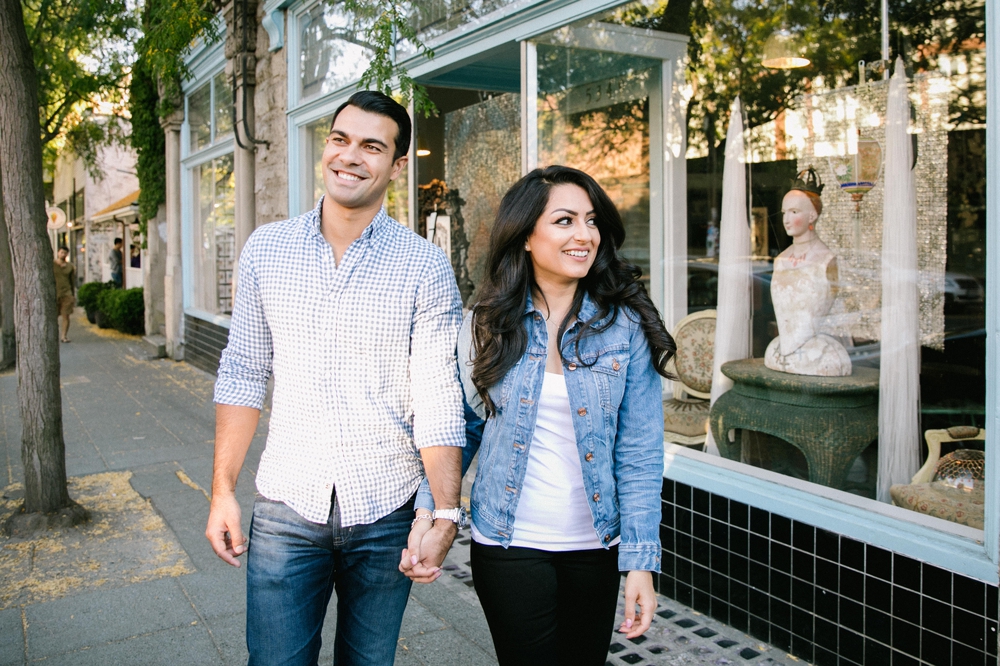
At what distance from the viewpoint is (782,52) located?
4.65m

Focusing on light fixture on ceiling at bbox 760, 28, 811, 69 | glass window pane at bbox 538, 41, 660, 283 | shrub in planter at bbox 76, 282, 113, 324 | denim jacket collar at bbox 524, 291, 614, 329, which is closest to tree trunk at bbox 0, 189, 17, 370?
shrub in planter at bbox 76, 282, 113, 324

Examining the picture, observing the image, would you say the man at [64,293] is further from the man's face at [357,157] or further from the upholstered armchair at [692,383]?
the man's face at [357,157]

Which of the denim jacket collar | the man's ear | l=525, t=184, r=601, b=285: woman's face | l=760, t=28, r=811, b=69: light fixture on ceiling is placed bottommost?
the denim jacket collar

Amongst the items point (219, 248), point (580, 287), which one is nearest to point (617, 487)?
point (580, 287)

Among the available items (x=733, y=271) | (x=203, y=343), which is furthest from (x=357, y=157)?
(x=203, y=343)

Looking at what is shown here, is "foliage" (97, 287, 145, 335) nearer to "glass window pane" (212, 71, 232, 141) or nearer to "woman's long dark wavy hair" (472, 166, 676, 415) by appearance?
"glass window pane" (212, 71, 232, 141)

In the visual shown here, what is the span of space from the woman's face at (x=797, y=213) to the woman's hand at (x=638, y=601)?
2669 mm

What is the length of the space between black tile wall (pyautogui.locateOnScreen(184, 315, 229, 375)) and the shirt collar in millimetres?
8919

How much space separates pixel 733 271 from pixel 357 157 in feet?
9.47

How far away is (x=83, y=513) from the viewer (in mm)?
5270

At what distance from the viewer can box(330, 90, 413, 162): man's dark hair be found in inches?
90.4

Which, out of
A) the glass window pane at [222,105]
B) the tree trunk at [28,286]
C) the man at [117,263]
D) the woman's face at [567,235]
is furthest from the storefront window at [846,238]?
the man at [117,263]

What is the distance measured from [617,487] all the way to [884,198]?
2305mm

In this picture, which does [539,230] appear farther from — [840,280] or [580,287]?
[840,280]
